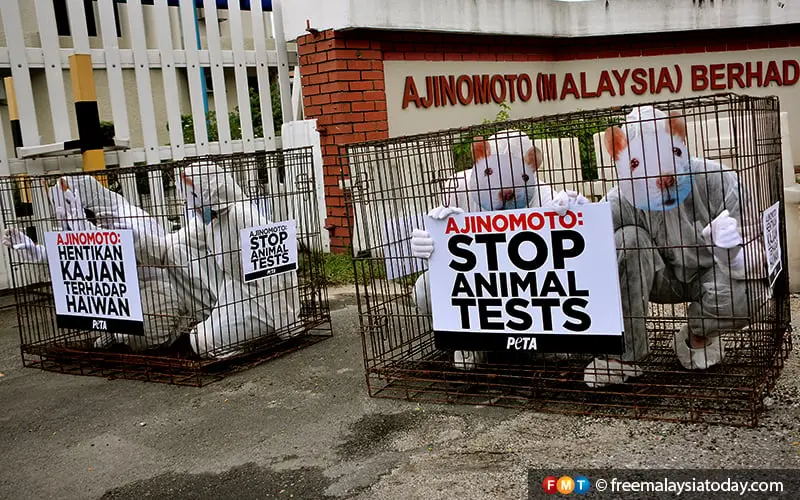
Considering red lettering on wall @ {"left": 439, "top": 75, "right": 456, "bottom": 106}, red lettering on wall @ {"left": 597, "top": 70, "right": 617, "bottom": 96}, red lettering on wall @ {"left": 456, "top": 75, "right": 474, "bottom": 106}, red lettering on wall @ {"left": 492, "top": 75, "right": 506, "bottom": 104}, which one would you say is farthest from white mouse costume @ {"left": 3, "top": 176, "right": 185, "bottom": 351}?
red lettering on wall @ {"left": 597, "top": 70, "right": 617, "bottom": 96}

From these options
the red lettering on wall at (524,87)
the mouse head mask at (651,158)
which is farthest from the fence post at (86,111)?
the red lettering on wall at (524,87)

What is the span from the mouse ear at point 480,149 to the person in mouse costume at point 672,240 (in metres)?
0.56

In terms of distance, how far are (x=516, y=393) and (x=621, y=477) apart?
112 centimetres

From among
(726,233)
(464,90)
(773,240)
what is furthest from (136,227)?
(464,90)

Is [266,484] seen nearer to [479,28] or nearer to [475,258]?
[475,258]

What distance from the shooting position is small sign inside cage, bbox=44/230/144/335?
16.8 ft

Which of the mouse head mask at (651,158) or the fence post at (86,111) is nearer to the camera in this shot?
the mouse head mask at (651,158)

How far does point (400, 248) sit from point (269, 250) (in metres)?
1.23

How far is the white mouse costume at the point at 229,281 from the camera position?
5.18 metres

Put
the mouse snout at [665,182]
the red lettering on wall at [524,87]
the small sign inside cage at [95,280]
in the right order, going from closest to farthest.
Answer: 1. the mouse snout at [665,182]
2. the small sign inside cage at [95,280]
3. the red lettering on wall at [524,87]

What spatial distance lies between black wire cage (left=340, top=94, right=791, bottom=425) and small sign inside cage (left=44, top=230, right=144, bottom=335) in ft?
5.12

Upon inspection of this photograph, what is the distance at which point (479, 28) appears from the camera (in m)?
9.18

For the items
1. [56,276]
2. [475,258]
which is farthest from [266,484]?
[56,276]

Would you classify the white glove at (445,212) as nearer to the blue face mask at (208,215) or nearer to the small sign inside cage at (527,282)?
the small sign inside cage at (527,282)
